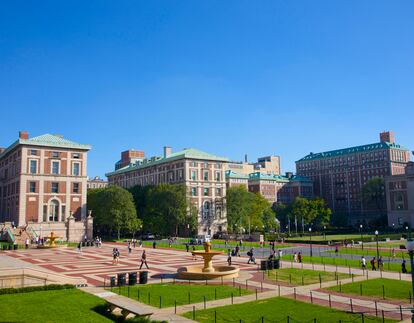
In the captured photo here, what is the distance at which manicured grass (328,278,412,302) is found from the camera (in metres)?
25.5

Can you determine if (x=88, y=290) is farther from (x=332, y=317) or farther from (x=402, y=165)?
(x=402, y=165)

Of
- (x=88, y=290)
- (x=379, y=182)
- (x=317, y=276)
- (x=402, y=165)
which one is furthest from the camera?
(x=402, y=165)

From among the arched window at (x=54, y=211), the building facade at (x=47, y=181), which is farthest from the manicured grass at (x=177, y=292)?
the arched window at (x=54, y=211)

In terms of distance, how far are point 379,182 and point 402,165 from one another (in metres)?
33.3

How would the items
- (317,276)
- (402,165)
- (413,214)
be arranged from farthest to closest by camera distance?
(402,165) < (413,214) < (317,276)

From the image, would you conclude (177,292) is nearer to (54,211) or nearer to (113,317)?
(113,317)

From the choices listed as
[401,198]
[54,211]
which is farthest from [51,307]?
[401,198]

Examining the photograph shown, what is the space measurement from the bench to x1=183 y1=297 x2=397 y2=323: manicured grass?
8.41 feet

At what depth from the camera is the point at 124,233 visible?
105938 millimetres

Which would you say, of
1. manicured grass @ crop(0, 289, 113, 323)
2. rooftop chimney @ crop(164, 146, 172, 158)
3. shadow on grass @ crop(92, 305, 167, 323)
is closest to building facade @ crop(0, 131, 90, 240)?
rooftop chimney @ crop(164, 146, 172, 158)

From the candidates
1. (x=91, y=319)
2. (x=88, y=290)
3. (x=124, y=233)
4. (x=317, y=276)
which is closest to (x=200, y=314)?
(x=91, y=319)

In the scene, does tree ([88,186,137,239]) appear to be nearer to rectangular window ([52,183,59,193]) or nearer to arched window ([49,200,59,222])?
arched window ([49,200,59,222])

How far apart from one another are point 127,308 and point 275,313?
7430mm

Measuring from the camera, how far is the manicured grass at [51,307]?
19.8 m
